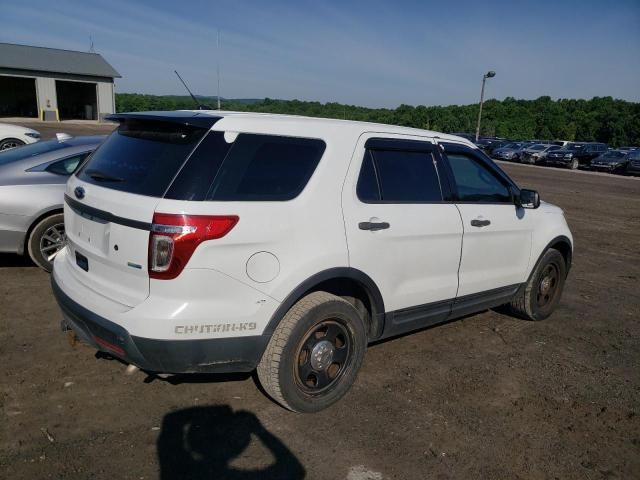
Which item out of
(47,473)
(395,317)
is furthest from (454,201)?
(47,473)

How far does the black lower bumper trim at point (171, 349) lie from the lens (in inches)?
109

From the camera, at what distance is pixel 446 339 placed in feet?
15.4

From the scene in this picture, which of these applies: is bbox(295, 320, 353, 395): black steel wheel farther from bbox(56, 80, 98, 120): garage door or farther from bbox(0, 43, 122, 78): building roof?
bbox(56, 80, 98, 120): garage door

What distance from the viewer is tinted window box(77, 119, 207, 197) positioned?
113 inches

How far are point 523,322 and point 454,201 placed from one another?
1.93 meters

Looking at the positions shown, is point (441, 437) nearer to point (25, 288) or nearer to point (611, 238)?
point (25, 288)

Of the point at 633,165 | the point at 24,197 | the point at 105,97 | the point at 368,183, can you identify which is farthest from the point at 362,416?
the point at 105,97

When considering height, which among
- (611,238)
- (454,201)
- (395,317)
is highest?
(454,201)

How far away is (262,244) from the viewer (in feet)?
9.43

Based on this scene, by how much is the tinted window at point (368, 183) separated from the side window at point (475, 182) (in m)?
0.92

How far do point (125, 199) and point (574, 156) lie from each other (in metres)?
34.5

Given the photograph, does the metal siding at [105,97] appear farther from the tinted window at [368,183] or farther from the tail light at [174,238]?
the tail light at [174,238]

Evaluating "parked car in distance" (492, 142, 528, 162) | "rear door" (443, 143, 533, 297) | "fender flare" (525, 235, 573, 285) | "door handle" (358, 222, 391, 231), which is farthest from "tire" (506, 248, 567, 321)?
"parked car in distance" (492, 142, 528, 162)

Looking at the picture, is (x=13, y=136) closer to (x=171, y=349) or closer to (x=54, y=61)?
(x=171, y=349)
